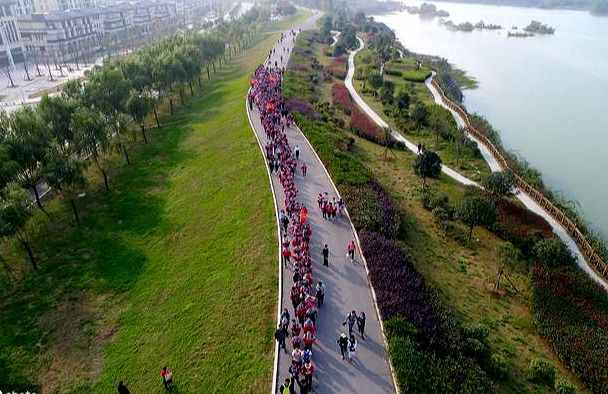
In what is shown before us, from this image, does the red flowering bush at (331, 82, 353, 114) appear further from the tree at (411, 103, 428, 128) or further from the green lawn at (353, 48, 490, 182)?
the tree at (411, 103, 428, 128)

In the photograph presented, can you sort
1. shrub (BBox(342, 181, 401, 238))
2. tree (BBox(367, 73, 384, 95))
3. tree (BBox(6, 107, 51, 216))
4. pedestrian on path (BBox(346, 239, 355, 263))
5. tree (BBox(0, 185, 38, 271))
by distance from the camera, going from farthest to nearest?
tree (BBox(367, 73, 384, 95)), tree (BBox(6, 107, 51, 216)), tree (BBox(0, 185, 38, 271)), shrub (BBox(342, 181, 401, 238)), pedestrian on path (BBox(346, 239, 355, 263))

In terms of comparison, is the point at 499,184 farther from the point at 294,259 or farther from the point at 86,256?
the point at 86,256

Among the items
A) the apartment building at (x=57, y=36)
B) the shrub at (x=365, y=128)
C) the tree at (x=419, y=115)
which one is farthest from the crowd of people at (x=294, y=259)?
the apartment building at (x=57, y=36)

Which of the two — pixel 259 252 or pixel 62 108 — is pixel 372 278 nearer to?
pixel 259 252

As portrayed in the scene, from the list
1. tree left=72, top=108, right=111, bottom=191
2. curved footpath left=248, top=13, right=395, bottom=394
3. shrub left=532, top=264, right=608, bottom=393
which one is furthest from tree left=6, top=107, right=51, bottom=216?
shrub left=532, top=264, right=608, bottom=393

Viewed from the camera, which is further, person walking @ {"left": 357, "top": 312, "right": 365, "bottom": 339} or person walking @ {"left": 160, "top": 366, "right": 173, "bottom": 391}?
person walking @ {"left": 357, "top": 312, "right": 365, "bottom": 339}
